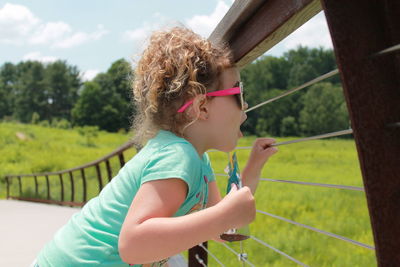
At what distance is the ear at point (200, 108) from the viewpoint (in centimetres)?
137

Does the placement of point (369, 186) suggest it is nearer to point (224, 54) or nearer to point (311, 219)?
point (224, 54)

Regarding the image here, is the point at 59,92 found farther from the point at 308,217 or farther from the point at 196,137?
the point at 196,137

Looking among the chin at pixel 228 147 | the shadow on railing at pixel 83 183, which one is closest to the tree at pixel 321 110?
the shadow on railing at pixel 83 183

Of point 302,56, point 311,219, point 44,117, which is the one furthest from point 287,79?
point 44,117

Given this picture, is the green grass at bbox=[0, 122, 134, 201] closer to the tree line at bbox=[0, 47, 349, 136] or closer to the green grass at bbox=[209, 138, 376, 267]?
the tree line at bbox=[0, 47, 349, 136]

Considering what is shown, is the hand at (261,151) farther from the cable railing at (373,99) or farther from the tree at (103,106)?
the tree at (103,106)

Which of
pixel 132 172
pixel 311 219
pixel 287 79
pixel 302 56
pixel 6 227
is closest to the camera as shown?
pixel 132 172

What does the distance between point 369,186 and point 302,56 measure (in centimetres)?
2307

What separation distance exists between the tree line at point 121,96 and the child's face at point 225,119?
17.2 metres

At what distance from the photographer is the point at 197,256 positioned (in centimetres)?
232

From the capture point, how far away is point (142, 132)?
1.57 metres

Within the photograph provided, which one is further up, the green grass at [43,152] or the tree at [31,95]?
the tree at [31,95]

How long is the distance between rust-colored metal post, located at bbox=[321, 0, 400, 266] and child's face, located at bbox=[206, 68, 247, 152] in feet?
2.17

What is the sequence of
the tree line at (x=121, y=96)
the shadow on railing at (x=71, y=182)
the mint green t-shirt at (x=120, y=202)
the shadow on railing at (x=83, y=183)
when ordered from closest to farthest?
the mint green t-shirt at (x=120, y=202), the shadow on railing at (x=83, y=183), the shadow on railing at (x=71, y=182), the tree line at (x=121, y=96)
